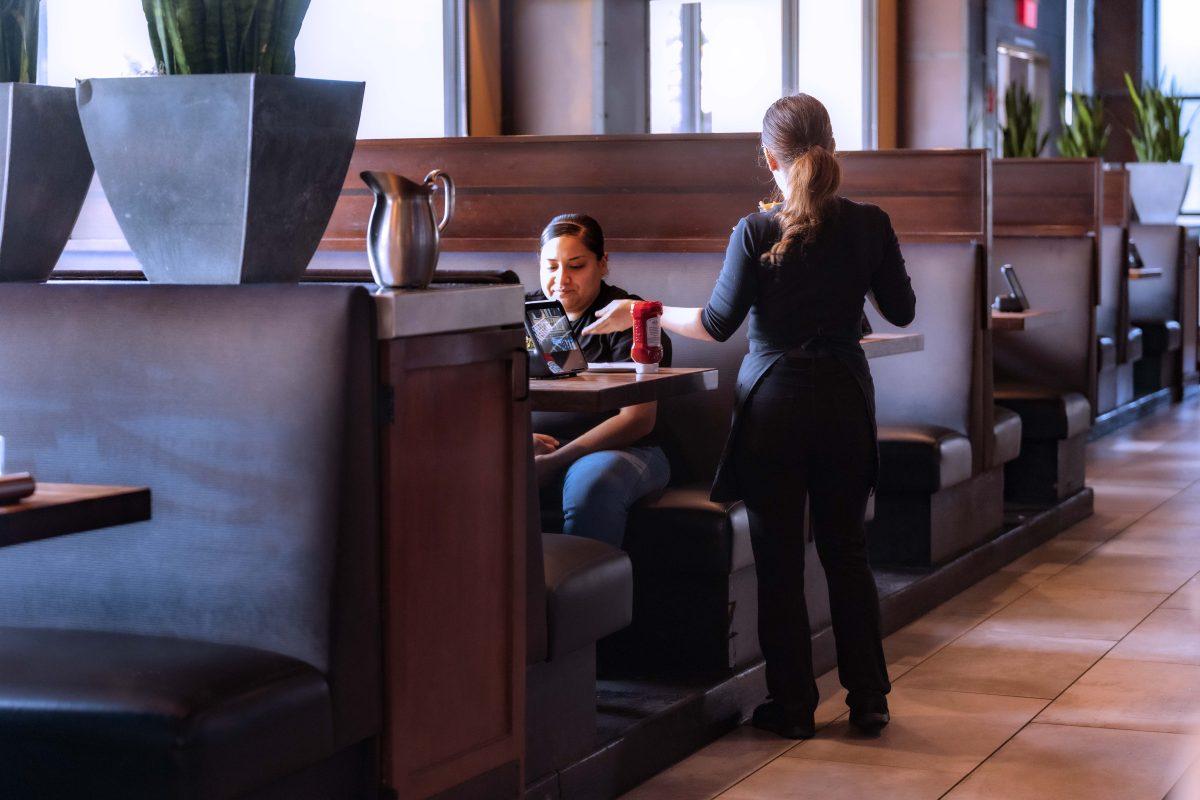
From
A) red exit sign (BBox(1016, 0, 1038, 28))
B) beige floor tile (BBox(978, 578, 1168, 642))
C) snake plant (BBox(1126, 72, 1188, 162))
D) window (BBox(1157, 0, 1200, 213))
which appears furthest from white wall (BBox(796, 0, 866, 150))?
beige floor tile (BBox(978, 578, 1168, 642))

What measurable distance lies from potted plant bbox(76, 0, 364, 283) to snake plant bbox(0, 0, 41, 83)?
36 centimetres

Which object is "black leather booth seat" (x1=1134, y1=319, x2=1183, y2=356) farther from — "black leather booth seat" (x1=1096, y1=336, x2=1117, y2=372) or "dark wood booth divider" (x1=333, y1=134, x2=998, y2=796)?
"dark wood booth divider" (x1=333, y1=134, x2=998, y2=796)

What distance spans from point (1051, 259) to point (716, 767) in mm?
4041

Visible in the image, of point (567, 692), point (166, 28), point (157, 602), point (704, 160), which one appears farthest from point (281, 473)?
point (704, 160)

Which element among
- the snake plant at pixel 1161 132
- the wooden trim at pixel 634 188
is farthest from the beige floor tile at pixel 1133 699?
the snake plant at pixel 1161 132

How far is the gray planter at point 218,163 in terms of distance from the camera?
2.49m

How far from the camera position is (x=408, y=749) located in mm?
2459

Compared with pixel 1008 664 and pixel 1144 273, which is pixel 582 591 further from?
pixel 1144 273

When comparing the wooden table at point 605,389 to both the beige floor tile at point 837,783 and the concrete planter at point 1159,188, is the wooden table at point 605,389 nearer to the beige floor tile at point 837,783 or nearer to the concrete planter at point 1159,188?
the beige floor tile at point 837,783

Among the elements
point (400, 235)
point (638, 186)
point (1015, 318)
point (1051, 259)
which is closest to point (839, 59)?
point (1051, 259)

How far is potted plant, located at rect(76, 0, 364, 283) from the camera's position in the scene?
8.19 ft

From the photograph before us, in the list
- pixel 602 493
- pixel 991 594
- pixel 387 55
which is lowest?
pixel 991 594

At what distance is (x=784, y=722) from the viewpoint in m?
3.60

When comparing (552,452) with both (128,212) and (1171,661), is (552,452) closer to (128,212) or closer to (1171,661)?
(128,212)
